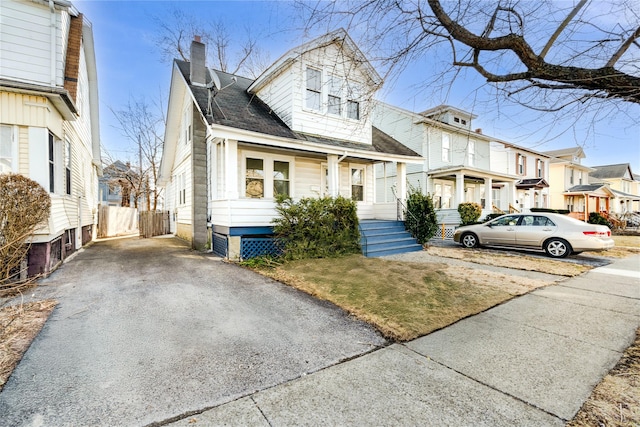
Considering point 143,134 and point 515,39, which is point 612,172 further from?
point 143,134

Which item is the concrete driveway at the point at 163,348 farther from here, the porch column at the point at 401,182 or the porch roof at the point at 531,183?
the porch roof at the point at 531,183

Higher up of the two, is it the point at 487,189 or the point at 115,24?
the point at 115,24

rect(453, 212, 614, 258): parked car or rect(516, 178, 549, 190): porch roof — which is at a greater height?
rect(516, 178, 549, 190): porch roof

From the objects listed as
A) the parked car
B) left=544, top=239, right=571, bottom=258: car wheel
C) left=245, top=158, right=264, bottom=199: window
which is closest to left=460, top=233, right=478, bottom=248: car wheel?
the parked car

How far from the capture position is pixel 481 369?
2898 mm

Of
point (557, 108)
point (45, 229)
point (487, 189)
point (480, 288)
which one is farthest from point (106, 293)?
point (487, 189)

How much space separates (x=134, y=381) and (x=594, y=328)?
555 centimetres

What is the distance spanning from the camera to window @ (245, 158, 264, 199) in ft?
33.6

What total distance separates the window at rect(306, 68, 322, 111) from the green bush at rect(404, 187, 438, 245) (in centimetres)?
500

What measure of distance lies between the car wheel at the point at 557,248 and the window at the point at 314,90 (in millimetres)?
9264

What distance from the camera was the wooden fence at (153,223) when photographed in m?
15.8

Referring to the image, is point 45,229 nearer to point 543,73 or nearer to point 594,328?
point 543,73

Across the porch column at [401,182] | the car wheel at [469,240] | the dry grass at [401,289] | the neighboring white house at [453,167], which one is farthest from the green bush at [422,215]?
the neighboring white house at [453,167]

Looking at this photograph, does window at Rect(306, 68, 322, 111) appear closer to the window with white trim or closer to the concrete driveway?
the concrete driveway
